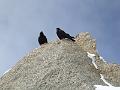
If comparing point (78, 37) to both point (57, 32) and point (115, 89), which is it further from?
point (115, 89)

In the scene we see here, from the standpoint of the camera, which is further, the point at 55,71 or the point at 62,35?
the point at 62,35

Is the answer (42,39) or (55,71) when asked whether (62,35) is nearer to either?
(42,39)

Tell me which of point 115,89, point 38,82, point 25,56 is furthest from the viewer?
point 25,56

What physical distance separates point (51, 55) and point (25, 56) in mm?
4419

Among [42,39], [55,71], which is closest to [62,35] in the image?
[42,39]

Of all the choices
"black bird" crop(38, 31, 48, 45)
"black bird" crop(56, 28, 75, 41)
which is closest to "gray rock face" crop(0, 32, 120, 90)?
"black bird" crop(56, 28, 75, 41)

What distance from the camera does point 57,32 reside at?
57219 millimetres

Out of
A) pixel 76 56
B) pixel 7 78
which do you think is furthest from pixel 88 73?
pixel 7 78

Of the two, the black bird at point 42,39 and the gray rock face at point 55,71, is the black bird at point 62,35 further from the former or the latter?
the black bird at point 42,39

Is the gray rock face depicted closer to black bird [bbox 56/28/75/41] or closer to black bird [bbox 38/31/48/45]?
black bird [bbox 56/28/75/41]

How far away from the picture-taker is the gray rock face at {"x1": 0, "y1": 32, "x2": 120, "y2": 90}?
4669cm

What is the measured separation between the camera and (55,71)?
48844mm

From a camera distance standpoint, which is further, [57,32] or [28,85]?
[57,32]

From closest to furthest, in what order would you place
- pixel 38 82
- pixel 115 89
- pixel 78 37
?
1. pixel 115 89
2. pixel 38 82
3. pixel 78 37
